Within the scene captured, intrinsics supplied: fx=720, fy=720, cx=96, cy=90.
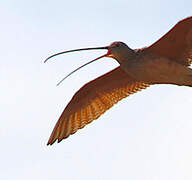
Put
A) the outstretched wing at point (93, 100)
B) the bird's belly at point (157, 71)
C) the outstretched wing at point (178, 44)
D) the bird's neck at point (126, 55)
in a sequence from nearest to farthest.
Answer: the outstretched wing at point (178, 44), the bird's belly at point (157, 71), the bird's neck at point (126, 55), the outstretched wing at point (93, 100)

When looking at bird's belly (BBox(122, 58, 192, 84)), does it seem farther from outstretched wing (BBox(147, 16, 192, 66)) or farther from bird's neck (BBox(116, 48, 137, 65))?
outstretched wing (BBox(147, 16, 192, 66))

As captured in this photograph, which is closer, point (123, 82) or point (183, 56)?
point (183, 56)

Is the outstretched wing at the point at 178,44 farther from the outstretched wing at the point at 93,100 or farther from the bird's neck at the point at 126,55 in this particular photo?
the outstretched wing at the point at 93,100

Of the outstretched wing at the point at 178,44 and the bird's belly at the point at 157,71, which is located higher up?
the outstretched wing at the point at 178,44

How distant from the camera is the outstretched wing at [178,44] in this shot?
45.0 ft

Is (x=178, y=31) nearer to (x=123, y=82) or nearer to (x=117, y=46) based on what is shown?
(x=117, y=46)

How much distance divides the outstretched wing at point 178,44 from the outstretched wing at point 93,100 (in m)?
1.50

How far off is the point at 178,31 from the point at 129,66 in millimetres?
1156

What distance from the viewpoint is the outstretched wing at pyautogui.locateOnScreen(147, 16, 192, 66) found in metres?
13.7

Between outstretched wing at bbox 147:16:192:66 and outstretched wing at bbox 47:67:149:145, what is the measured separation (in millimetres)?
1496

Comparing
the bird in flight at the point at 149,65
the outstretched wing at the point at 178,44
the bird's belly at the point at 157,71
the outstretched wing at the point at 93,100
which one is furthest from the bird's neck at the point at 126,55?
the outstretched wing at the point at 93,100

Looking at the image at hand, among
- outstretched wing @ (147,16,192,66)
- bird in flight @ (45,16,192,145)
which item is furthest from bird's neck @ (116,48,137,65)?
outstretched wing @ (147,16,192,66)

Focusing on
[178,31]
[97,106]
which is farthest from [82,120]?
[178,31]

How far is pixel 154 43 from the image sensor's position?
46.0ft
